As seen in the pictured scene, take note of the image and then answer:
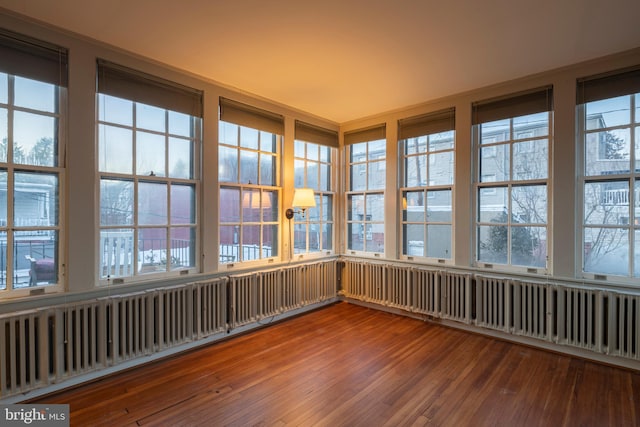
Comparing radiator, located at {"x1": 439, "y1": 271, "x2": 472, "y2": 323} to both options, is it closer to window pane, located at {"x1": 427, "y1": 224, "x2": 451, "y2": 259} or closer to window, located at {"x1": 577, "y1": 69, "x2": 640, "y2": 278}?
window pane, located at {"x1": 427, "y1": 224, "x2": 451, "y2": 259}

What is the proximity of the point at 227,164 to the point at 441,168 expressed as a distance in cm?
281

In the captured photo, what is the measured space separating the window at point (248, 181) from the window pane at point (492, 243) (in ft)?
8.73

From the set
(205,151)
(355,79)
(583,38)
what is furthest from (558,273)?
(205,151)

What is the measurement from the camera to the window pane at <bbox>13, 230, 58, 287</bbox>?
2.51m

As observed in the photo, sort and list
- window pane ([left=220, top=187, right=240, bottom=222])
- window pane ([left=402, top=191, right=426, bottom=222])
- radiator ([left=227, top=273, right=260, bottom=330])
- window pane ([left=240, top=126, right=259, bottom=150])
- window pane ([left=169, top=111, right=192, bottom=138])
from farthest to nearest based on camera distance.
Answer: window pane ([left=402, top=191, right=426, bottom=222]), window pane ([left=240, top=126, right=259, bottom=150]), window pane ([left=220, top=187, right=240, bottom=222]), radiator ([left=227, top=273, right=260, bottom=330]), window pane ([left=169, top=111, right=192, bottom=138])

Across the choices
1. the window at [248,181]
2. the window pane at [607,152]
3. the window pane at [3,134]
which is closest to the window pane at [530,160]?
the window pane at [607,152]

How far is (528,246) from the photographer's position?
143 inches

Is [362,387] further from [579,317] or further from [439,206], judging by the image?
[439,206]

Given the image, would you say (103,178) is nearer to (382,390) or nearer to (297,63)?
(297,63)

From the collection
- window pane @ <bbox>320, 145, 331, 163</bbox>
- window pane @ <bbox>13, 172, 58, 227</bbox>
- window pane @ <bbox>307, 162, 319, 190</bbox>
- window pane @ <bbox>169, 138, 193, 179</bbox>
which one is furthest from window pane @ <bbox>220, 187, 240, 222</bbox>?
window pane @ <bbox>320, 145, 331, 163</bbox>

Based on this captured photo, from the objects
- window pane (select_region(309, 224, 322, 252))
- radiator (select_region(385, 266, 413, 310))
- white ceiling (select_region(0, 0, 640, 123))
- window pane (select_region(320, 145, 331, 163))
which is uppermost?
white ceiling (select_region(0, 0, 640, 123))

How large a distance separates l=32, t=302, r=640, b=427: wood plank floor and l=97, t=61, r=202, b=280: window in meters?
1.05

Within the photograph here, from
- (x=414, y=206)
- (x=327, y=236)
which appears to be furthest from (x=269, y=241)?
(x=414, y=206)
